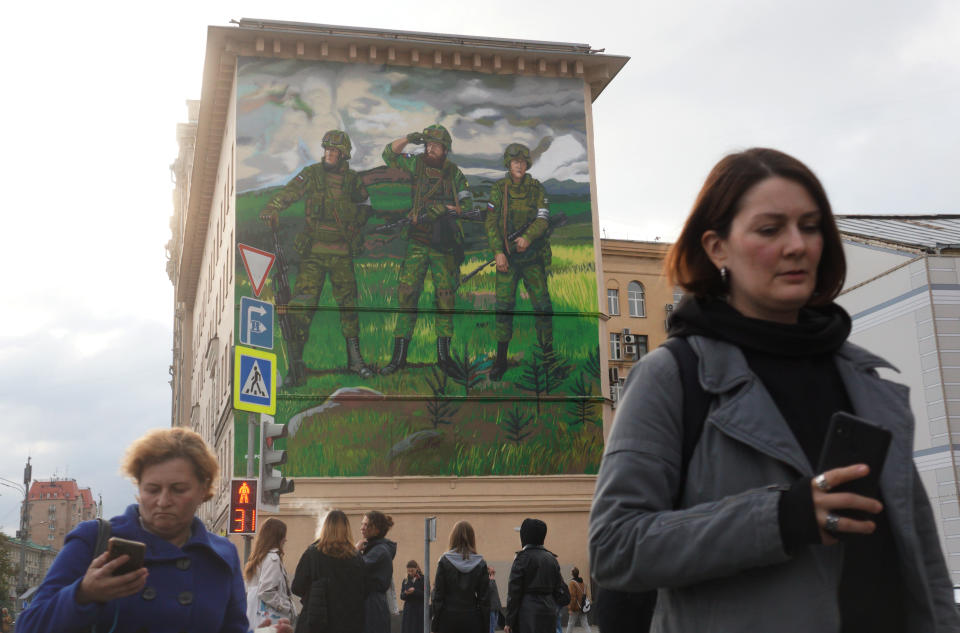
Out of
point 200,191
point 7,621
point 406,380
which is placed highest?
point 200,191

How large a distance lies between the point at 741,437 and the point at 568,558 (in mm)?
36800

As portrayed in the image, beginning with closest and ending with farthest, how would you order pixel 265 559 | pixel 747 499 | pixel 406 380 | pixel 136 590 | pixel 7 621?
pixel 747 499 → pixel 136 590 → pixel 265 559 → pixel 7 621 → pixel 406 380

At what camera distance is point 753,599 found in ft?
7.04

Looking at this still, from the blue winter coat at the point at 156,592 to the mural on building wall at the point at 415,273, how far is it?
32.7 metres

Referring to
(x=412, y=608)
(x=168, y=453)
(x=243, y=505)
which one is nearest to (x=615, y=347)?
(x=243, y=505)

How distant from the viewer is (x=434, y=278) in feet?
129

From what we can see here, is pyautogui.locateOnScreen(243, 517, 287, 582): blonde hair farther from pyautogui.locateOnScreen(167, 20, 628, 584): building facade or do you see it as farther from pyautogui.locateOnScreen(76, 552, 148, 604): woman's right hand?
pyautogui.locateOnScreen(167, 20, 628, 584): building facade

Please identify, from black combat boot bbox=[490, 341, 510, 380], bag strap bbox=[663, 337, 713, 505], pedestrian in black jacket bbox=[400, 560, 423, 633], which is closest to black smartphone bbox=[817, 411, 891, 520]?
bag strap bbox=[663, 337, 713, 505]

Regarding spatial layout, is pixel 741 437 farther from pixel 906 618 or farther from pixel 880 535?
pixel 906 618

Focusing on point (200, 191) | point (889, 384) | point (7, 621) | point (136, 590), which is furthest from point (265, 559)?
point (200, 191)

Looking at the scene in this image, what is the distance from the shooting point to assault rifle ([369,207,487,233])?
38969mm

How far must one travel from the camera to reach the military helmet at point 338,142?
3934 cm

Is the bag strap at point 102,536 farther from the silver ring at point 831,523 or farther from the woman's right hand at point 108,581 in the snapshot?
the silver ring at point 831,523

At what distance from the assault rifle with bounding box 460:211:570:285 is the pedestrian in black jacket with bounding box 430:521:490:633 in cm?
2805
